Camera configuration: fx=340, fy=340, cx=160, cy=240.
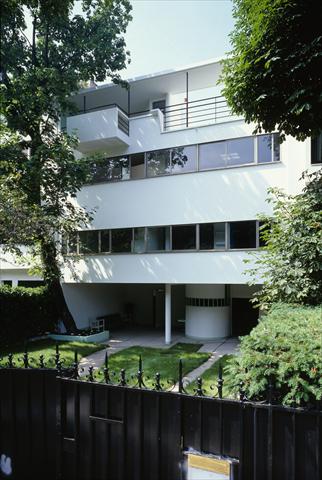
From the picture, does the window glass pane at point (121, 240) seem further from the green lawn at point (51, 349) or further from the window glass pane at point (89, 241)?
the green lawn at point (51, 349)

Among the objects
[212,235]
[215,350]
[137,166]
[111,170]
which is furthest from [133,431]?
[111,170]

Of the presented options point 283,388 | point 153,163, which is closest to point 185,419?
point 283,388

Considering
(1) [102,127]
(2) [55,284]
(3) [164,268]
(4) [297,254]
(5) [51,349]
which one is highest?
(1) [102,127]

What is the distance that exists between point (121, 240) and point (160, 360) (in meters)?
6.00

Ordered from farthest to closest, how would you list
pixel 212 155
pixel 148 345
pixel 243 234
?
pixel 148 345, pixel 212 155, pixel 243 234

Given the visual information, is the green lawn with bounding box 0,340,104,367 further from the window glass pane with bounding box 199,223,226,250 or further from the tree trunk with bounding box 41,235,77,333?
the window glass pane with bounding box 199,223,226,250

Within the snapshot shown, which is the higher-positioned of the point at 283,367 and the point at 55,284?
the point at 283,367

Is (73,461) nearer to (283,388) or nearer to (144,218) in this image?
(283,388)

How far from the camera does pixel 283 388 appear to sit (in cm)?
325

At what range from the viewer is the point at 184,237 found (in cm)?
1411

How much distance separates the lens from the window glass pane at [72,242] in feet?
48.1

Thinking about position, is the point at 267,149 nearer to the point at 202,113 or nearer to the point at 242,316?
the point at 202,113

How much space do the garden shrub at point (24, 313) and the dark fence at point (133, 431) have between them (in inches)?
381

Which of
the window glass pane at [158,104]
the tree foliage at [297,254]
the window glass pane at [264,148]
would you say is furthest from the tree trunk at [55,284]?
the tree foliage at [297,254]
